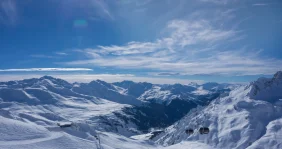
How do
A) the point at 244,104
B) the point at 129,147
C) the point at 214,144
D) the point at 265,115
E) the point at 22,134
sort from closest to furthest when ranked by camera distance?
1. the point at 22,134
2. the point at 129,147
3. the point at 214,144
4. the point at 265,115
5. the point at 244,104

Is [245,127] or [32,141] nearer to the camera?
[32,141]

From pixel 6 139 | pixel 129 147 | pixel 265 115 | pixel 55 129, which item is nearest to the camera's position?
pixel 6 139

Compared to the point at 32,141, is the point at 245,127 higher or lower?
lower

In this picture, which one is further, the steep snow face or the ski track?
the steep snow face

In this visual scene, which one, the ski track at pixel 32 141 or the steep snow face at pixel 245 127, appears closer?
the ski track at pixel 32 141

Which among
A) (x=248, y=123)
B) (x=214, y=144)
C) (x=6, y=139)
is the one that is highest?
(x=6, y=139)

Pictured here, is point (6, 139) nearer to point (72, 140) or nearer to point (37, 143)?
point (37, 143)

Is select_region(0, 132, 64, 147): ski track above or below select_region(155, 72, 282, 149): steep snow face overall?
above

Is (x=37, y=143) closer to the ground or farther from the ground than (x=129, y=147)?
farther from the ground

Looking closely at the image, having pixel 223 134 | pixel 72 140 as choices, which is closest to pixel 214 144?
pixel 223 134

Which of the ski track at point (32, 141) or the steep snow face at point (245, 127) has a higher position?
the ski track at point (32, 141)

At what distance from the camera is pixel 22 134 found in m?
76.4

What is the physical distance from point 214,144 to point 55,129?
309 ft

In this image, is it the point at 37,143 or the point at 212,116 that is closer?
the point at 37,143
